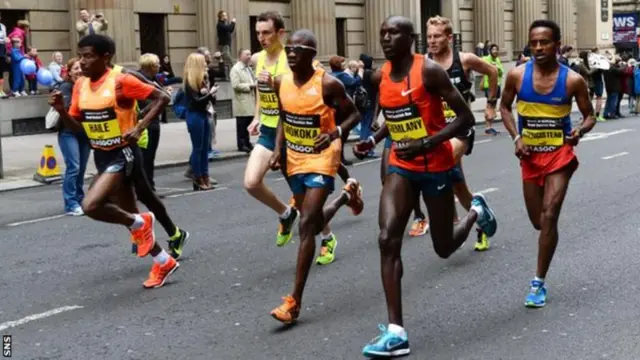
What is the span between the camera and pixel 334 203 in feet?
26.5

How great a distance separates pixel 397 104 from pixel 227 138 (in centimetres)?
1569

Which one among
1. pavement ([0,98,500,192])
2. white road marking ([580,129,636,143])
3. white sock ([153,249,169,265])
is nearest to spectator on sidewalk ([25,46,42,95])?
pavement ([0,98,500,192])

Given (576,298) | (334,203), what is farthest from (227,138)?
(576,298)

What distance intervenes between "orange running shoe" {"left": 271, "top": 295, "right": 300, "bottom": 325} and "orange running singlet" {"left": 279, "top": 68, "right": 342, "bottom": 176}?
1031 mm

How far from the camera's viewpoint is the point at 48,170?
1506 cm

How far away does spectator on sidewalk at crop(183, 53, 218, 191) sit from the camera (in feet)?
45.2

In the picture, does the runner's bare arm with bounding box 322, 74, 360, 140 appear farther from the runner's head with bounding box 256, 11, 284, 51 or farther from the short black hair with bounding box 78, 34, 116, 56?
the short black hair with bounding box 78, 34, 116, 56

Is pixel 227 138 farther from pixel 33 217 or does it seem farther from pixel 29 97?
pixel 33 217

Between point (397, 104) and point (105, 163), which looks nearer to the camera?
point (397, 104)

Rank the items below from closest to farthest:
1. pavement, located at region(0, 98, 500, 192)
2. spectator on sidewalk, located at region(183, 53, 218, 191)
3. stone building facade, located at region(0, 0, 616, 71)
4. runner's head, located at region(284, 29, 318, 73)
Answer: runner's head, located at region(284, 29, 318, 73), spectator on sidewalk, located at region(183, 53, 218, 191), pavement, located at region(0, 98, 500, 192), stone building facade, located at region(0, 0, 616, 71)

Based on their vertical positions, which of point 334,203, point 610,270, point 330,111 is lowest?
point 610,270

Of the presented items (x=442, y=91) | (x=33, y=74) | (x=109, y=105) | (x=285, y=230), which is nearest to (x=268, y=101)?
(x=285, y=230)

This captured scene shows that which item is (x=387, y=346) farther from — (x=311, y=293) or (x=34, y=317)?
(x=34, y=317)

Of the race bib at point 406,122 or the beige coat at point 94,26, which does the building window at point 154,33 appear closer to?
the beige coat at point 94,26
